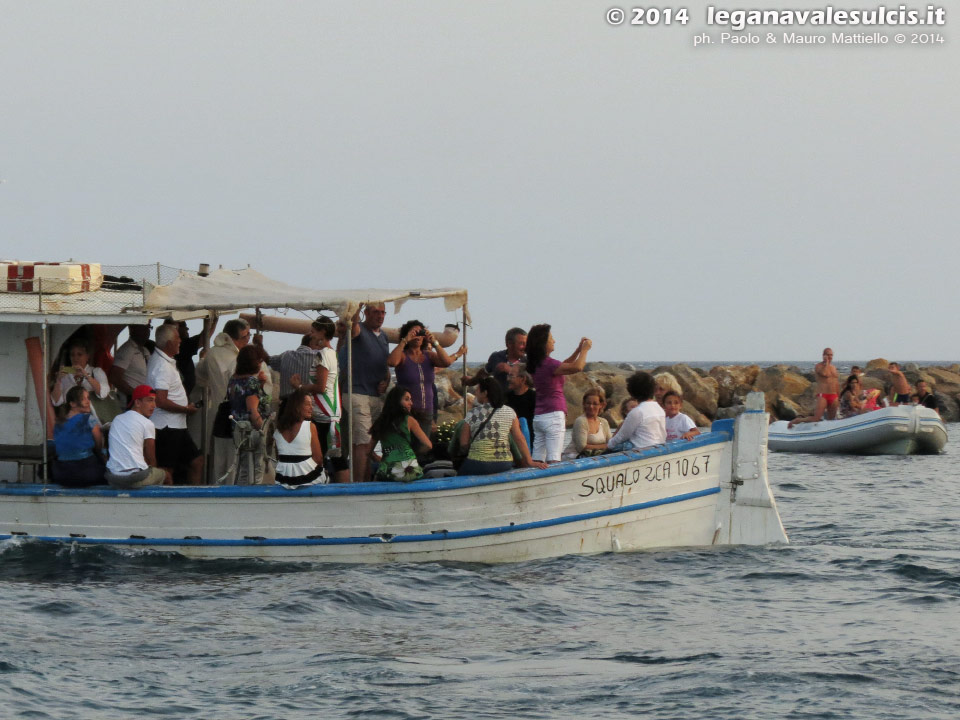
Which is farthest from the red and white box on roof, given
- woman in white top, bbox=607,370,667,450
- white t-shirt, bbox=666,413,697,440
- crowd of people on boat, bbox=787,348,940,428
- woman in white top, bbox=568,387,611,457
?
crowd of people on boat, bbox=787,348,940,428

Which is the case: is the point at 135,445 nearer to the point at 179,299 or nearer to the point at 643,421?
the point at 179,299

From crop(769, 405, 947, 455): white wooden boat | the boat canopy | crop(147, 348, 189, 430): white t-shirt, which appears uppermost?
the boat canopy

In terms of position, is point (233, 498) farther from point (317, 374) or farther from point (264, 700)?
point (264, 700)

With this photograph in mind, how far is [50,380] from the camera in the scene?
11.7 meters

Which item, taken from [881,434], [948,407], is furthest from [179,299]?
[948,407]

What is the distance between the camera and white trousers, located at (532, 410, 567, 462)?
38.9ft

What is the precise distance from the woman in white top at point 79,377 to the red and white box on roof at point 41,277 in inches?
25.9

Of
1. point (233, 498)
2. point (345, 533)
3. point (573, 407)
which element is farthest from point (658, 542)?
point (573, 407)

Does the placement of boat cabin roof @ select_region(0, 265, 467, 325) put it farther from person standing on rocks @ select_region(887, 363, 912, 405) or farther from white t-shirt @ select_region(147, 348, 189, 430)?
person standing on rocks @ select_region(887, 363, 912, 405)

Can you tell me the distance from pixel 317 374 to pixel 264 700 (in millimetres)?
3979

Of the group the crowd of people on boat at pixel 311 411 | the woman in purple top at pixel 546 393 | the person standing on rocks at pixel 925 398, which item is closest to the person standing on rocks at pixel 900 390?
the person standing on rocks at pixel 925 398

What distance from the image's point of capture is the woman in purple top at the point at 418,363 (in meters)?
11.6

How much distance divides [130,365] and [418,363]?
8.88 ft

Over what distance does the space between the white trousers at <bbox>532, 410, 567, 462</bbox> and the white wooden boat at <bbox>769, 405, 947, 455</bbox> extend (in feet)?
57.0
